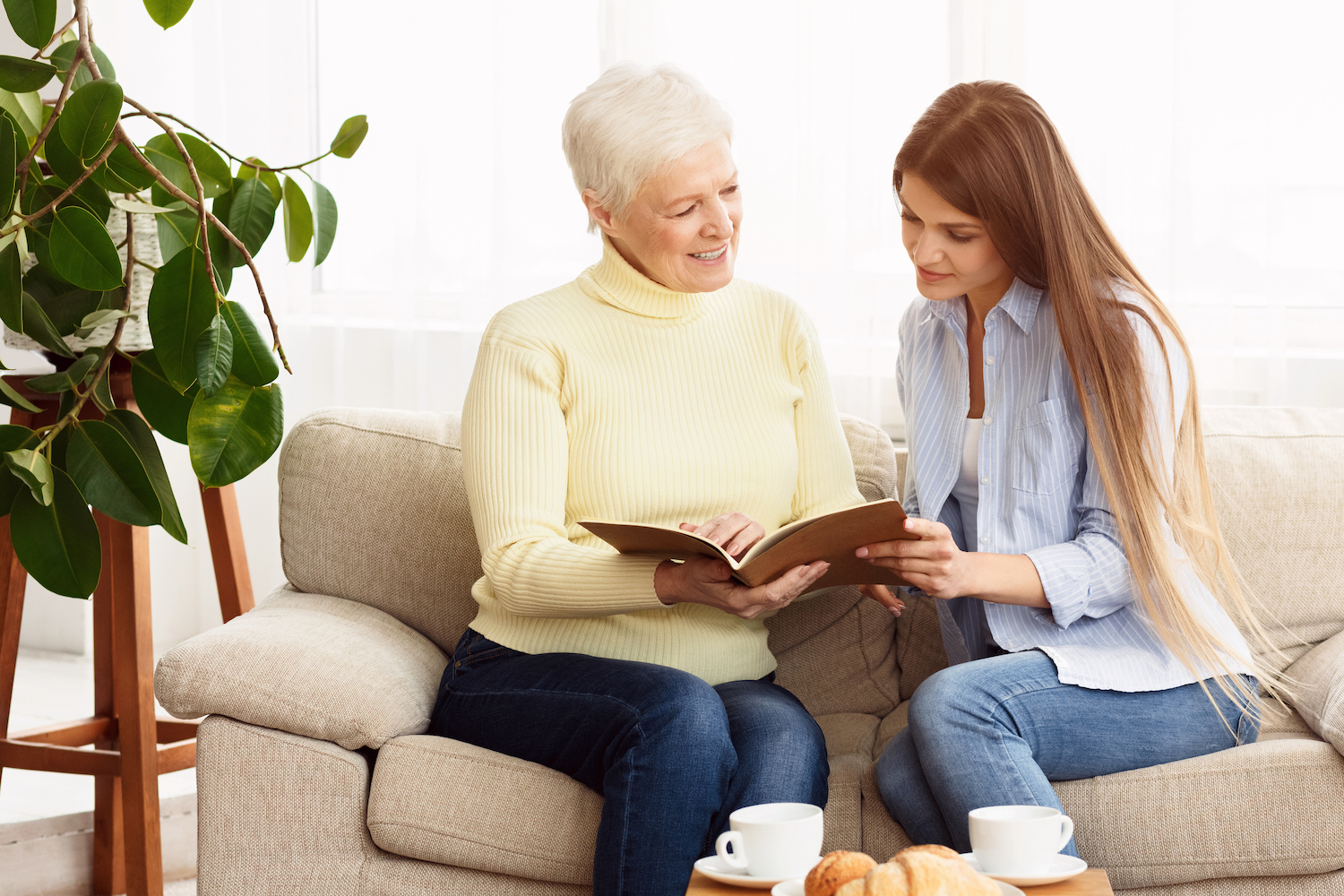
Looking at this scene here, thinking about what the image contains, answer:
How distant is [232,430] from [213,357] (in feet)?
0.29

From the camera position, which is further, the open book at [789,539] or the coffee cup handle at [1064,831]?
the open book at [789,539]

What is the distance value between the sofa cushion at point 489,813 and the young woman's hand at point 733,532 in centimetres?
35

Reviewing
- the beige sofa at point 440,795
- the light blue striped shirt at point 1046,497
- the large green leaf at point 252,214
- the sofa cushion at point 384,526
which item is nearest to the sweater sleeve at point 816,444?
the light blue striped shirt at point 1046,497

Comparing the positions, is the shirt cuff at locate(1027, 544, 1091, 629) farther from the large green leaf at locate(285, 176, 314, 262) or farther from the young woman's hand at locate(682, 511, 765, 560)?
the large green leaf at locate(285, 176, 314, 262)

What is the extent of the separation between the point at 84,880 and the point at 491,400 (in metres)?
1.32

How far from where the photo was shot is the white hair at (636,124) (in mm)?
1506

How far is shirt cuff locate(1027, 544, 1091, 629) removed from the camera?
1409mm

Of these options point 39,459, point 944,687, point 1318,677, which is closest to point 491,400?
point 39,459

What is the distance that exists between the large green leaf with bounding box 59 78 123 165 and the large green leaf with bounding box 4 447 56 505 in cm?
32

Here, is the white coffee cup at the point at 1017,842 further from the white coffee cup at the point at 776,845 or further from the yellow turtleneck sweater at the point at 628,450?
the yellow turtleneck sweater at the point at 628,450

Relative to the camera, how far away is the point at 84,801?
2377mm

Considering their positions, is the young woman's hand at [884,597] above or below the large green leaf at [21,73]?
below

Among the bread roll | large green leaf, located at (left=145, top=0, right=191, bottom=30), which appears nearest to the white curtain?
large green leaf, located at (left=145, top=0, right=191, bottom=30)

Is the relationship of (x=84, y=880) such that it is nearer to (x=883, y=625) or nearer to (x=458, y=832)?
(x=458, y=832)
